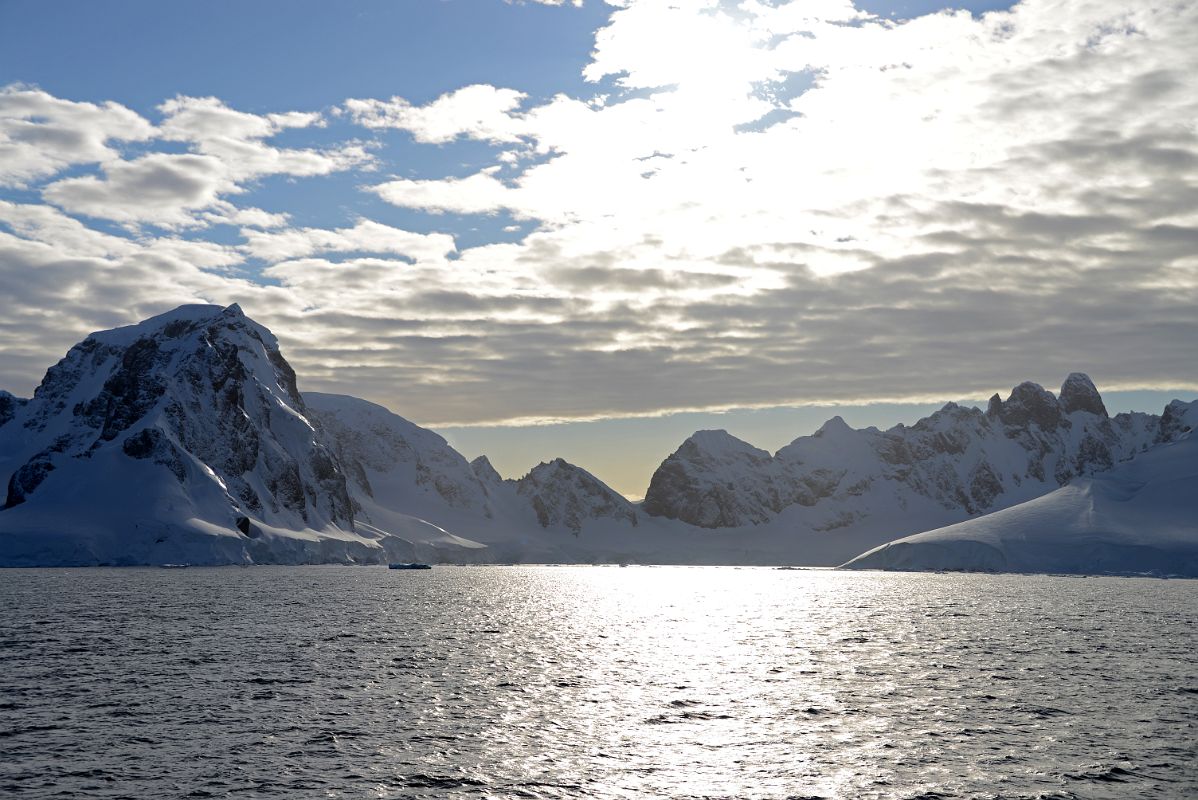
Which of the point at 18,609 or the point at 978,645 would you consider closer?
the point at 978,645

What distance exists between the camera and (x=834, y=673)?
7688 centimetres

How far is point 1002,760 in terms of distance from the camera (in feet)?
147

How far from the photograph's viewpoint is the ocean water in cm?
4059

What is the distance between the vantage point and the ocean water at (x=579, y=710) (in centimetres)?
4059

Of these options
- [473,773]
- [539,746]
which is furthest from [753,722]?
[473,773]

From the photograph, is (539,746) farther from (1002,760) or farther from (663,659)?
(663,659)

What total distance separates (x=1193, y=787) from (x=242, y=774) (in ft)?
120

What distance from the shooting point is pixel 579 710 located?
189 feet

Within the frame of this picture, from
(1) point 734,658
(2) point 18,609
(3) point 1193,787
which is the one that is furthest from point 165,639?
(3) point 1193,787

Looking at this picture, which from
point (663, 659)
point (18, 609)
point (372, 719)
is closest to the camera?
point (372, 719)

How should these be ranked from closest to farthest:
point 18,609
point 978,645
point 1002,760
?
point 1002,760 → point 978,645 → point 18,609

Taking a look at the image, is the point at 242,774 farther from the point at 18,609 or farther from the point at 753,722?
the point at 18,609

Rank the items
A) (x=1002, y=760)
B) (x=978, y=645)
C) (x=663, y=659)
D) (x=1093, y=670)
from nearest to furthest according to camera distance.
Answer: (x=1002, y=760) < (x=1093, y=670) < (x=663, y=659) < (x=978, y=645)

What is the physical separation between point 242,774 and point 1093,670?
6167 centimetres
